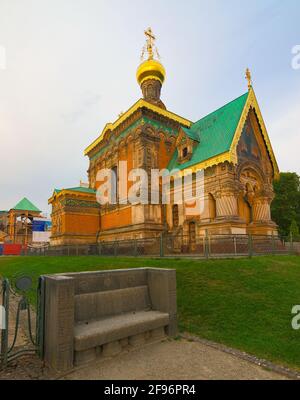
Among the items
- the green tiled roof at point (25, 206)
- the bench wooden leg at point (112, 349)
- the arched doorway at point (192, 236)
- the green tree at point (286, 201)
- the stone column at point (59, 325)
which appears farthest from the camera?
the green tiled roof at point (25, 206)

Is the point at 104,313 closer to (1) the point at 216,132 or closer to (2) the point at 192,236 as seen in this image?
(2) the point at 192,236

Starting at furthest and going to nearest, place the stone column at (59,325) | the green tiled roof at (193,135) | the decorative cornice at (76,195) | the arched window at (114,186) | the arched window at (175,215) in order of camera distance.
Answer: the decorative cornice at (76,195), the arched window at (114,186), the green tiled roof at (193,135), the arched window at (175,215), the stone column at (59,325)

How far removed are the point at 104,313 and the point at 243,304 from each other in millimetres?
3674

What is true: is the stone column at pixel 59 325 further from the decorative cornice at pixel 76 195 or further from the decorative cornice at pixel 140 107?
the decorative cornice at pixel 76 195

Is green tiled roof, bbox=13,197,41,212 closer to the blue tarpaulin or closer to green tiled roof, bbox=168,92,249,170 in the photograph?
the blue tarpaulin

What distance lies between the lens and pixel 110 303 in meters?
5.43

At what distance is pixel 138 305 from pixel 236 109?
60.6 ft

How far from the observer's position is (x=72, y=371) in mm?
4070

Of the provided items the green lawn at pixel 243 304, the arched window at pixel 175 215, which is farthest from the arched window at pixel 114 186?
A: the green lawn at pixel 243 304

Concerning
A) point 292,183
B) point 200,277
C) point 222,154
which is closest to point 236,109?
point 222,154

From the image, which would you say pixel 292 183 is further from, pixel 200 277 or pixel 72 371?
pixel 72 371

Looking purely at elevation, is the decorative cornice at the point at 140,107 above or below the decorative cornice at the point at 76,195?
above

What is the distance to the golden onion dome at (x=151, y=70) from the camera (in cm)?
2722

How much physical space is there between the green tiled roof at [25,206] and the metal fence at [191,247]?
30707mm
